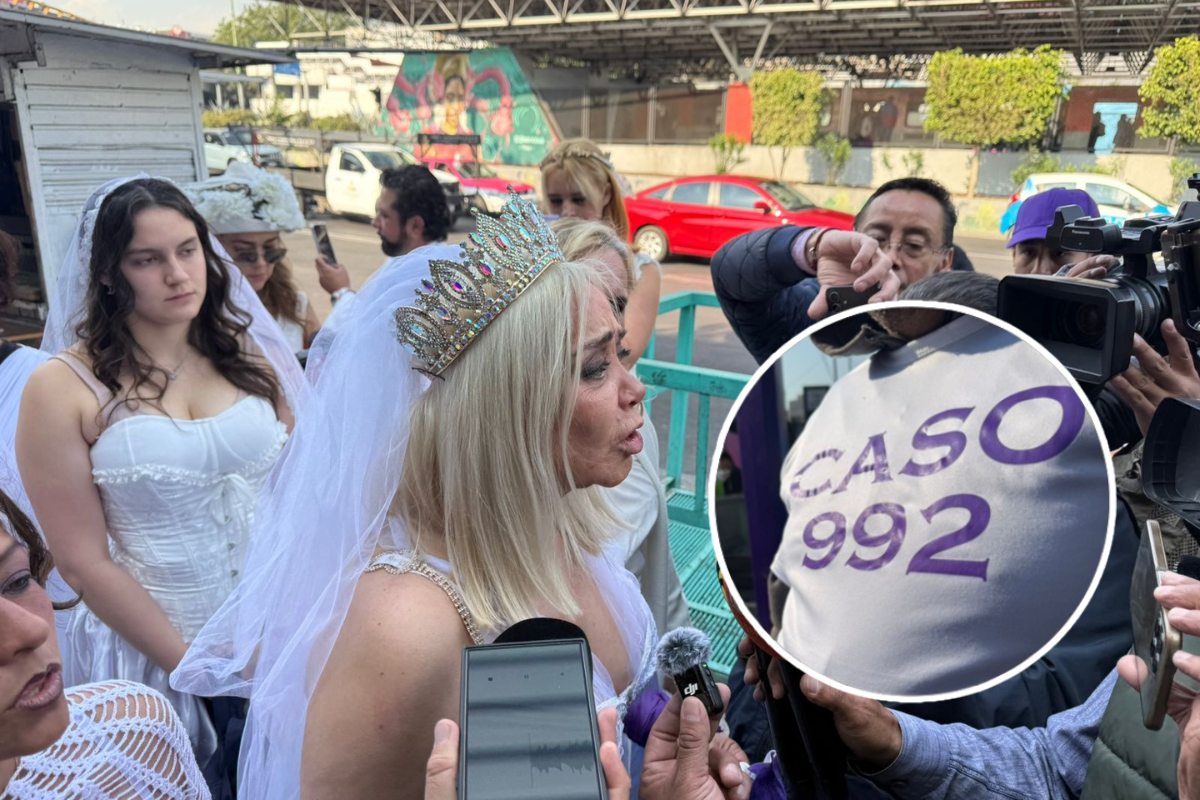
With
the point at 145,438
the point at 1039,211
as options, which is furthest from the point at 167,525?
the point at 1039,211

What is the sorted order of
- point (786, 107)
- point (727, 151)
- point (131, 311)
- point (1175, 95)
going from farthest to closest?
point (727, 151) → point (786, 107) → point (1175, 95) → point (131, 311)

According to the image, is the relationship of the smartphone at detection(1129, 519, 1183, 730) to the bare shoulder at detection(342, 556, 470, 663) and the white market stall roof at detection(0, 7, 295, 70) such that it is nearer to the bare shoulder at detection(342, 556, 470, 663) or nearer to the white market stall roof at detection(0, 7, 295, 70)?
the bare shoulder at detection(342, 556, 470, 663)

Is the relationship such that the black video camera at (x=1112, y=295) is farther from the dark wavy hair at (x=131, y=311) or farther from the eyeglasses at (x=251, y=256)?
the eyeglasses at (x=251, y=256)

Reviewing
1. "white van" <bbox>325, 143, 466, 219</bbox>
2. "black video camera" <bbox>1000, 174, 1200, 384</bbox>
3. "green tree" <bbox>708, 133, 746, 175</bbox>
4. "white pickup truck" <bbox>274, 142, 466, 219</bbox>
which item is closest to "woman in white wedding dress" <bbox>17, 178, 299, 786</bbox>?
"black video camera" <bbox>1000, 174, 1200, 384</bbox>

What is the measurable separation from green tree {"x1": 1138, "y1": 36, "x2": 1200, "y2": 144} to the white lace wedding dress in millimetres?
10118

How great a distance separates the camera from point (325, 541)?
141 cm

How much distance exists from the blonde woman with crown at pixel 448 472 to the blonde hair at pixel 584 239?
705 millimetres

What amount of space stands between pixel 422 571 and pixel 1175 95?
39.8 feet

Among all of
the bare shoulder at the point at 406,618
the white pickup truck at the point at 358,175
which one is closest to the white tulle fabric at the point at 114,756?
the bare shoulder at the point at 406,618

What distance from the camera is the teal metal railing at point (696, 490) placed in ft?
9.11

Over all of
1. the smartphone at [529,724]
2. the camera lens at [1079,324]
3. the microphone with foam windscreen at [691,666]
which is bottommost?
the microphone with foam windscreen at [691,666]

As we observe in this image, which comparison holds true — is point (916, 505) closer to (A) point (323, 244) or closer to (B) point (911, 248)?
(B) point (911, 248)

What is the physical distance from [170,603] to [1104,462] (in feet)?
7.35

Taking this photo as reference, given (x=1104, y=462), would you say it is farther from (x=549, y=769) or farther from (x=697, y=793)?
(x=697, y=793)
